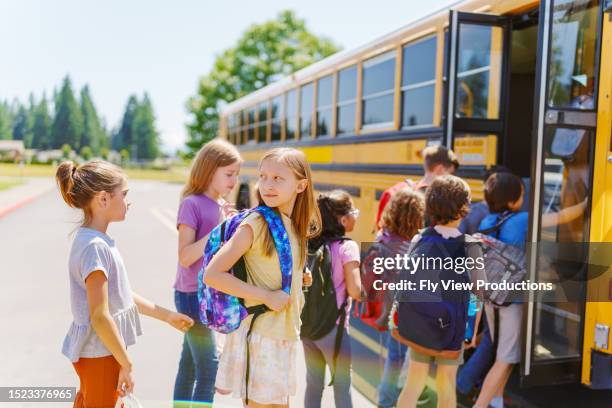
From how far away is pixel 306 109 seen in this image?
7832 millimetres

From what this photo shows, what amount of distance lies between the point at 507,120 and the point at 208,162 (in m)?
2.55

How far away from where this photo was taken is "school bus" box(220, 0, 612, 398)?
3.25 metres

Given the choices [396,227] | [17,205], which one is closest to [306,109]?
[396,227]

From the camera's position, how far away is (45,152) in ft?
56.9

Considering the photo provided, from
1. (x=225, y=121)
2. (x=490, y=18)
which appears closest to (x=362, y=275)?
(x=490, y=18)

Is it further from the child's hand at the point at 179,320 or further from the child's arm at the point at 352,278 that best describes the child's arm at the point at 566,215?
the child's hand at the point at 179,320

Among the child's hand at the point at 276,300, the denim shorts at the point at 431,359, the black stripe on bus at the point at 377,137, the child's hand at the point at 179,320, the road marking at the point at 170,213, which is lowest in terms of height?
the road marking at the point at 170,213

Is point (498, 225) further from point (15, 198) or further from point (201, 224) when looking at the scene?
point (15, 198)

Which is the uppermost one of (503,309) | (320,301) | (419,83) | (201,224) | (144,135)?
(144,135)

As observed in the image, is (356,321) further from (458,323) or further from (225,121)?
(225,121)

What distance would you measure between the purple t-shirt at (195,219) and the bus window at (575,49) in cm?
206

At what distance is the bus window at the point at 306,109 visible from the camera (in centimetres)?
767

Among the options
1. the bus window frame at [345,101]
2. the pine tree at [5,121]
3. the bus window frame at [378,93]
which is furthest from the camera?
the pine tree at [5,121]

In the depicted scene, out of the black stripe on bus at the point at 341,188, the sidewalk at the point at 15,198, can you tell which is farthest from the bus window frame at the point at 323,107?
the sidewalk at the point at 15,198
